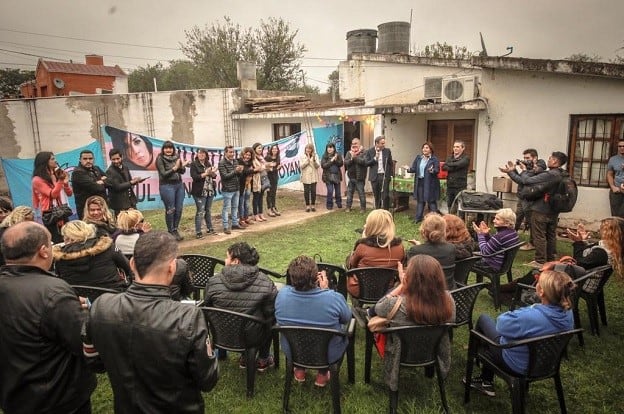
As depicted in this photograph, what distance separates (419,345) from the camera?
3006 millimetres

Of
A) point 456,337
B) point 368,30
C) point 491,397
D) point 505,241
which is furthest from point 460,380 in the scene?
point 368,30

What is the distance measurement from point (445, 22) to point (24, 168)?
25076mm

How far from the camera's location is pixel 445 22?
25484 millimetres

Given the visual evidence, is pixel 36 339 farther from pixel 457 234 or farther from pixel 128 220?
pixel 457 234

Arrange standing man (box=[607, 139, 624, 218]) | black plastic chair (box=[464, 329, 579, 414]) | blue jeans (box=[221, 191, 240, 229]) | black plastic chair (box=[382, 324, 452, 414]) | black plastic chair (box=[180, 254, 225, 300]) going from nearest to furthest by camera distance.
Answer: black plastic chair (box=[464, 329, 579, 414])
black plastic chair (box=[382, 324, 452, 414])
black plastic chair (box=[180, 254, 225, 300])
standing man (box=[607, 139, 624, 218])
blue jeans (box=[221, 191, 240, 229])

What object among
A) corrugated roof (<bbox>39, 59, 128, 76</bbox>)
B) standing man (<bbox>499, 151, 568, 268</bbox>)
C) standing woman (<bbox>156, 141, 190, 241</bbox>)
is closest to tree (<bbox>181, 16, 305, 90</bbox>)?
corrugated roof (<bbox>39, 59, 128, 76</bbox>)

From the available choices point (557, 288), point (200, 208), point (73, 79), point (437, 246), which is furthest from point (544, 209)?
point (73, 79)

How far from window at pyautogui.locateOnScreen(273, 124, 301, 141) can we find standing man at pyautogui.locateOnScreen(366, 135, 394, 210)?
15.5ft

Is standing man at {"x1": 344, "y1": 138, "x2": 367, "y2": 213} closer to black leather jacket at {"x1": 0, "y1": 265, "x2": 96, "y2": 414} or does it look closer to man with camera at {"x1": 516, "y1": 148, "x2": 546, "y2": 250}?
man with camera at {"x1": 516, "y1": 148, "x2": 546, "y2": 250}

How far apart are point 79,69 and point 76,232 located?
114 feet

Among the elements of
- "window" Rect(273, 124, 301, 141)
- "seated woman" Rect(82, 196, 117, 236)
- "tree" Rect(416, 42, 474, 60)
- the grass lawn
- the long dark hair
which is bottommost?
the grass lawn

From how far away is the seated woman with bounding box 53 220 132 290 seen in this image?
12.0 ft

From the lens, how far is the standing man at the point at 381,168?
33.1 ft

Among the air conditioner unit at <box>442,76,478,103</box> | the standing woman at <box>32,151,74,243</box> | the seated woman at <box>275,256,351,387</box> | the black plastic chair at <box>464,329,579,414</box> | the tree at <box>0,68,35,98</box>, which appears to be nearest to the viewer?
the black plastic chair at <box>464,329,579,414</box>
